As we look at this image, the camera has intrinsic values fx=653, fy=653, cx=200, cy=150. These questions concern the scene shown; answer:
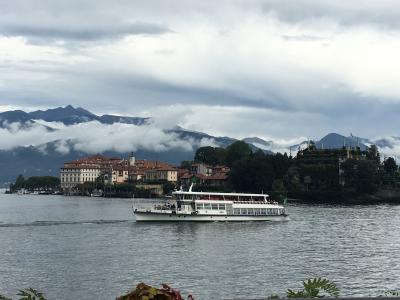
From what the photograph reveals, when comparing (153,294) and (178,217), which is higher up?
(153,294)

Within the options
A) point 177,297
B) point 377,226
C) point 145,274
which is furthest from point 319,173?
point 177,297

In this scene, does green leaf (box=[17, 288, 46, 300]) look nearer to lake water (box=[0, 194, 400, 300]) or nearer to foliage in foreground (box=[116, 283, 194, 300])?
foliage in foreground (box=[116, 283, 194, 300])

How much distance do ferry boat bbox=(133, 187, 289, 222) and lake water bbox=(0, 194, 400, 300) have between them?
512 centimetres

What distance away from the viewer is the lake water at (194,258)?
36.1 meters

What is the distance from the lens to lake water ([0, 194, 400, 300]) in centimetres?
3612

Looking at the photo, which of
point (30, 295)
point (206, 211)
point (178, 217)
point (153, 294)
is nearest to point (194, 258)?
point (178, 217)

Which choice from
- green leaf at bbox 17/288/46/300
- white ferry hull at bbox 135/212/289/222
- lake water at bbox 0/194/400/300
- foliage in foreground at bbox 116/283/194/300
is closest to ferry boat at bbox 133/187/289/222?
white ferry hull at bbox 135/212/289/222

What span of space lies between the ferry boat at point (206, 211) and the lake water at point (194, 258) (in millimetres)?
5118

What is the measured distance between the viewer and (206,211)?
8581 cm

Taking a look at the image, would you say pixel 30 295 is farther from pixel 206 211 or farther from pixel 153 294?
pixel 206 211

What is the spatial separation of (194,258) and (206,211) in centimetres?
3702

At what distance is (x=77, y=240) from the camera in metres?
59.8

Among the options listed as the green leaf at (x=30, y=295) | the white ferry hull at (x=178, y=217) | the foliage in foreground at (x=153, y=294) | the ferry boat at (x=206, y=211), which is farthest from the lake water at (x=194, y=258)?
the foliage in foreground at (x=153, y=294)

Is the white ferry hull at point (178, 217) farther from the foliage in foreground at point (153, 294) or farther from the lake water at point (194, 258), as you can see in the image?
Result: the foliage in foreground at point (153, 294)
